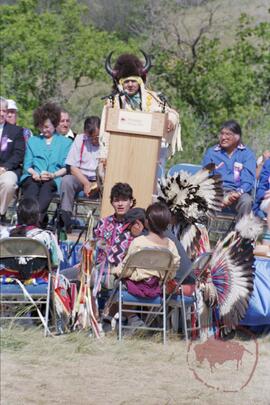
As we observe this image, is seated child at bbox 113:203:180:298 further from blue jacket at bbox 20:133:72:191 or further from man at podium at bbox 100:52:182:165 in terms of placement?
blue jacket at bbox 20:133:72:191

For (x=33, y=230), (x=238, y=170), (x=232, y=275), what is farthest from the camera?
(x=238, y=170)

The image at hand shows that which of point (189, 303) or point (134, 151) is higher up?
point (134, 151)

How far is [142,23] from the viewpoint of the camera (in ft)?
88.6

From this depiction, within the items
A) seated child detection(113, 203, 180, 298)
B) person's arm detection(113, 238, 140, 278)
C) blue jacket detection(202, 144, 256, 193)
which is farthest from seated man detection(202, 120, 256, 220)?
person's arm detection(113, 238, 140, 278)

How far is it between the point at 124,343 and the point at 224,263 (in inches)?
43.8

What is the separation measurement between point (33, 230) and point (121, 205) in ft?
2.20

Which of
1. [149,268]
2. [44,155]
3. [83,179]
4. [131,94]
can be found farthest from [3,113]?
[149,268]

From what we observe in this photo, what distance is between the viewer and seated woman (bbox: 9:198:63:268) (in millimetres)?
6547

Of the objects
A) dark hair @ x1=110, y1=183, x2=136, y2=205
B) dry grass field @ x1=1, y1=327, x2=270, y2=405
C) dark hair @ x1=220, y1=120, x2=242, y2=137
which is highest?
dark hair @ x1=220, y1=120, x2=242, y2=137

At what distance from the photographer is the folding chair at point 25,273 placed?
6305 millimetres

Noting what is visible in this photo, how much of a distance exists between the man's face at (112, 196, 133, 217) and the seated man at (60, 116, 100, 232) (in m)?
1.84

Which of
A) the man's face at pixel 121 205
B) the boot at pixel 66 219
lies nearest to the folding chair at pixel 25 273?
the man's face at pixel 121 205

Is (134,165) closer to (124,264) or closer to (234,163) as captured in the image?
(124,264)

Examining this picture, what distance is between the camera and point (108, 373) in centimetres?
565
